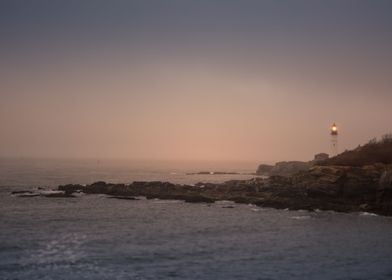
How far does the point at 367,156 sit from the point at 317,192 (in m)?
20.1

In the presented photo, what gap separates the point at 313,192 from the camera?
74938mm

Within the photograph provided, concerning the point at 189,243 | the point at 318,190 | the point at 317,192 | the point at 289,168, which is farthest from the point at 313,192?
the point at 289,168

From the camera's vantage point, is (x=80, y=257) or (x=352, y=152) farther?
(x=352, y=152)

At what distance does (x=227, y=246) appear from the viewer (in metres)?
41.7

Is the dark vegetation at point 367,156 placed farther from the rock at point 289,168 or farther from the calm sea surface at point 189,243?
the rock at point 289,168

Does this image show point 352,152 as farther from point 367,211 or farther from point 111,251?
point 111,251

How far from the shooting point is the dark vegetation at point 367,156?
86.2 meters

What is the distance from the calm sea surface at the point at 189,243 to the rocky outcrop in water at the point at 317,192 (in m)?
4.52

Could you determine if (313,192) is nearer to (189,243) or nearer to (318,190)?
(318,190)

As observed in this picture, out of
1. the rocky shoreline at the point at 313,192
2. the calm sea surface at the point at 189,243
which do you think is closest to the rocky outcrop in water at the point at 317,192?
the rocky shoreline at the point at 313,192

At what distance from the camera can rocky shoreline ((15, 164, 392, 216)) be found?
67625 millimetres

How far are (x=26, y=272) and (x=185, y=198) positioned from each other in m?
50.8

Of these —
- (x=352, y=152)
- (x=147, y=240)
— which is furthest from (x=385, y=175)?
(x=147, y=240)

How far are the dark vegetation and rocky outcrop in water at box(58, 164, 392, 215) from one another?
337 inches
